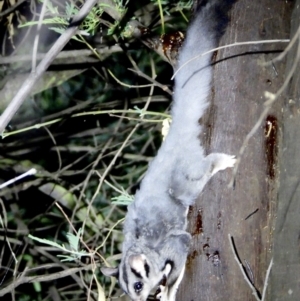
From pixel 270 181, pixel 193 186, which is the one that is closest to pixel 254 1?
pixel 270 181

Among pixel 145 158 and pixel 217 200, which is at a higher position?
pixel 217 200

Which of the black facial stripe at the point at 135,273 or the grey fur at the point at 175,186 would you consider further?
the black facial stripe at the point at 135,273

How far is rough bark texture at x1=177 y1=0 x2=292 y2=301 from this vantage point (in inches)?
87.4

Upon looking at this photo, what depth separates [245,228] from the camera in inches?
88.1

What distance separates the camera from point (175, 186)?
3016 millimetres

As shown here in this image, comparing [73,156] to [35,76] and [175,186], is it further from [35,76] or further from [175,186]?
Result: [35,76]

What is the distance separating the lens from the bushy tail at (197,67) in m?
2.54

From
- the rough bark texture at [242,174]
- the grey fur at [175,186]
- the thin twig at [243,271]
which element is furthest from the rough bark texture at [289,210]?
the grey fur at [175,186]

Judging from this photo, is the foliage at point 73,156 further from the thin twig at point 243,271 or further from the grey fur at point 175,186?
the thin twig at point 243,271

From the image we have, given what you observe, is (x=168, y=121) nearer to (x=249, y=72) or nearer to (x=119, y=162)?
(x=249, y=72)

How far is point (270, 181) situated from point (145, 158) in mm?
2426

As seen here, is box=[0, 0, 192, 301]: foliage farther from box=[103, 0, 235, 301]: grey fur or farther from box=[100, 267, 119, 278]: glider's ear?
box=[103, 0, 235, 301]: grey fur

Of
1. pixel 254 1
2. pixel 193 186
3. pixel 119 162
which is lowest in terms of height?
pixel 119 162

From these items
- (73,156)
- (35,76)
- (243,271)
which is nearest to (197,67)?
(243,271)
